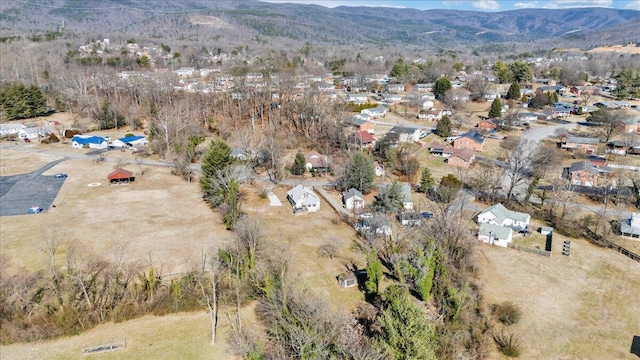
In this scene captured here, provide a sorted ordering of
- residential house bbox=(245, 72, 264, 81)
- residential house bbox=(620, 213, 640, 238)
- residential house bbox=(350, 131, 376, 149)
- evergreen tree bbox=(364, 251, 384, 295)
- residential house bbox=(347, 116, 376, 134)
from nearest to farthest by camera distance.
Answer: evergreen tree bbox=(364, 251, 384, 295) → residential house bbox=(620, 213, 640, 238) → residential house bbox=(350, 131, 376, 149) → residential house bbox=(347, 116, 376, 134) → residential house bbox=(245, 72, 264, 81)

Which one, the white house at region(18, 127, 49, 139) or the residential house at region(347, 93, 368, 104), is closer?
the white house at region(18, 127, 49, 139)

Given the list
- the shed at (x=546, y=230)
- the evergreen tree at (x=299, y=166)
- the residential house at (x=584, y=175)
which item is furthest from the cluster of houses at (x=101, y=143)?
the residential house at (x=584, y=175)

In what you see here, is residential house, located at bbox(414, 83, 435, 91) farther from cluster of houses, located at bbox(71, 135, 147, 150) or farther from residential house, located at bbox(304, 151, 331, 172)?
cluster of houses, located at bbox(71, 135, 147, 150)

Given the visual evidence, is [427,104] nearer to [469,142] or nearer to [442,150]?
[469,142]

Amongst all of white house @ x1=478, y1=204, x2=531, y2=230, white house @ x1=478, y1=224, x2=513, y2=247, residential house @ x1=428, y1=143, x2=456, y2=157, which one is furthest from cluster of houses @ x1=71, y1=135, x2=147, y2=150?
white house @ x1=478, y1=224, x2=513, y2=247

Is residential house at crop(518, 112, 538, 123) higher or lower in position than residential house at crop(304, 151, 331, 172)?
higher

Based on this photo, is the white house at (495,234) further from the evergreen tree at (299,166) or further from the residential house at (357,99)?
the residential house at (357,99)

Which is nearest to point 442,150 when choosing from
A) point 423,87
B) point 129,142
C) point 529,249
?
point 529,249
